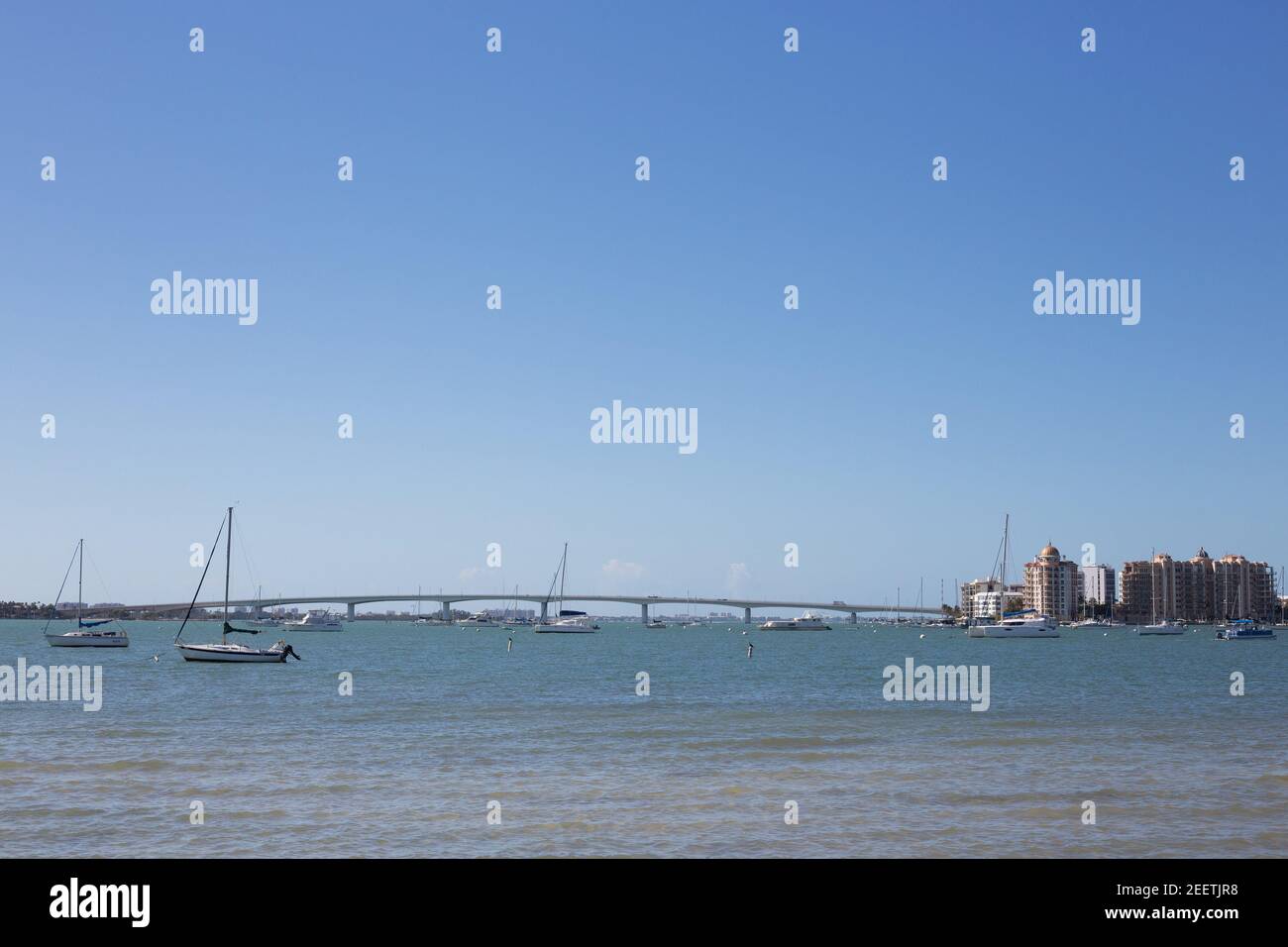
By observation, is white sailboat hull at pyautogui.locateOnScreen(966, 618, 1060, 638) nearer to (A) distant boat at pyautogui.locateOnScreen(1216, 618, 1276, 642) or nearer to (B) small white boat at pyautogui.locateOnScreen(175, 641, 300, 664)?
(A) distant boat at pyautogui.locateOnScreen(1216, 618, 1276, 642)

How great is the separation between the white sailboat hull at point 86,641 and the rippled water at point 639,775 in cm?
6629

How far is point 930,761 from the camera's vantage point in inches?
1162

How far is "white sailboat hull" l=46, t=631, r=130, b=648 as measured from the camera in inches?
4547

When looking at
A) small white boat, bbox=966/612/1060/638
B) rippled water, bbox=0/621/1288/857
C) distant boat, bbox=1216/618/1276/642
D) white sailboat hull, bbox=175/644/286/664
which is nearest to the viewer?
rippled water, bbox=0/621/1288/857

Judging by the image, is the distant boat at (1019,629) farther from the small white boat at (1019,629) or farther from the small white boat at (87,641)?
the small white boat at (87,641)

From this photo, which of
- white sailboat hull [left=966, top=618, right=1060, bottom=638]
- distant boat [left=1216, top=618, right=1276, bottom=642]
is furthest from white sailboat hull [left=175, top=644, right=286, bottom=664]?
distant boat [left=1216, top=618, right=1276, bottom=642]

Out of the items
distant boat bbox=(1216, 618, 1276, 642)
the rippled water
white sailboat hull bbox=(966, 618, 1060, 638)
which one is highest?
the rippled water

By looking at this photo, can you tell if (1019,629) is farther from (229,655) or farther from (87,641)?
(87,641)

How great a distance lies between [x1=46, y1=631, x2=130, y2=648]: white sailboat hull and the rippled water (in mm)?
66290

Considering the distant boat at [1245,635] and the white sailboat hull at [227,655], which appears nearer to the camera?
the white sailboat hull at [227,655]

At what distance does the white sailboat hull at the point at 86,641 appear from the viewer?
116 metres

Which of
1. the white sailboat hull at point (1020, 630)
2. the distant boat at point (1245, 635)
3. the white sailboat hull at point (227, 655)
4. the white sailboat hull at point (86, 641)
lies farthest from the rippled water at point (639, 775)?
the distant boat at point (1245, 635)
